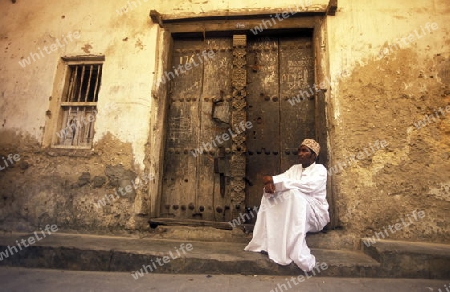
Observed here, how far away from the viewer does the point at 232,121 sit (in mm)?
3328

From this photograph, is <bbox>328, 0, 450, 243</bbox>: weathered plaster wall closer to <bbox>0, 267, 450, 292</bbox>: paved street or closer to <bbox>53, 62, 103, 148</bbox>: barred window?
<bbox>0, 267, 450, 292</bbox>: paved street

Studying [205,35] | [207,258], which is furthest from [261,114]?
[207,258]

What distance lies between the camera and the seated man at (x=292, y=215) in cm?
229

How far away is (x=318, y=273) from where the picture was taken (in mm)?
2295

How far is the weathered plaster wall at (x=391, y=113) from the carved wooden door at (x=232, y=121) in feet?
1.53

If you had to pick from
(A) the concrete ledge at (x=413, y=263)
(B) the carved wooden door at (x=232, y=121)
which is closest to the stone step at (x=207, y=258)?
(A) the concrete ledge at (x=413, y=263)

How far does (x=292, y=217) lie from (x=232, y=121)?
4.71 ft

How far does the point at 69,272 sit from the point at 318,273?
2.24 metres

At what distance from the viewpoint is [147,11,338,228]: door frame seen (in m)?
3.20

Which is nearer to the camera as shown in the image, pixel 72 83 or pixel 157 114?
pixel 157 114

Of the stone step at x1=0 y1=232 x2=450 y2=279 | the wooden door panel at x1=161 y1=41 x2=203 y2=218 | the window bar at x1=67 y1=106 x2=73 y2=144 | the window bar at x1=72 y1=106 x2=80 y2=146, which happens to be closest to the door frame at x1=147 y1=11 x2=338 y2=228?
the wooden door panel at x1=161 y1=41 x2=203 y2=218

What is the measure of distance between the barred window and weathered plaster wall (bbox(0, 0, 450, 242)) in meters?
0.20

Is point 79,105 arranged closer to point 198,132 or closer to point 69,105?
point 69,105

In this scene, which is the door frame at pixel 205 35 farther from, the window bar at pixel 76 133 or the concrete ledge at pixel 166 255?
the window bar at pixel 76 133
